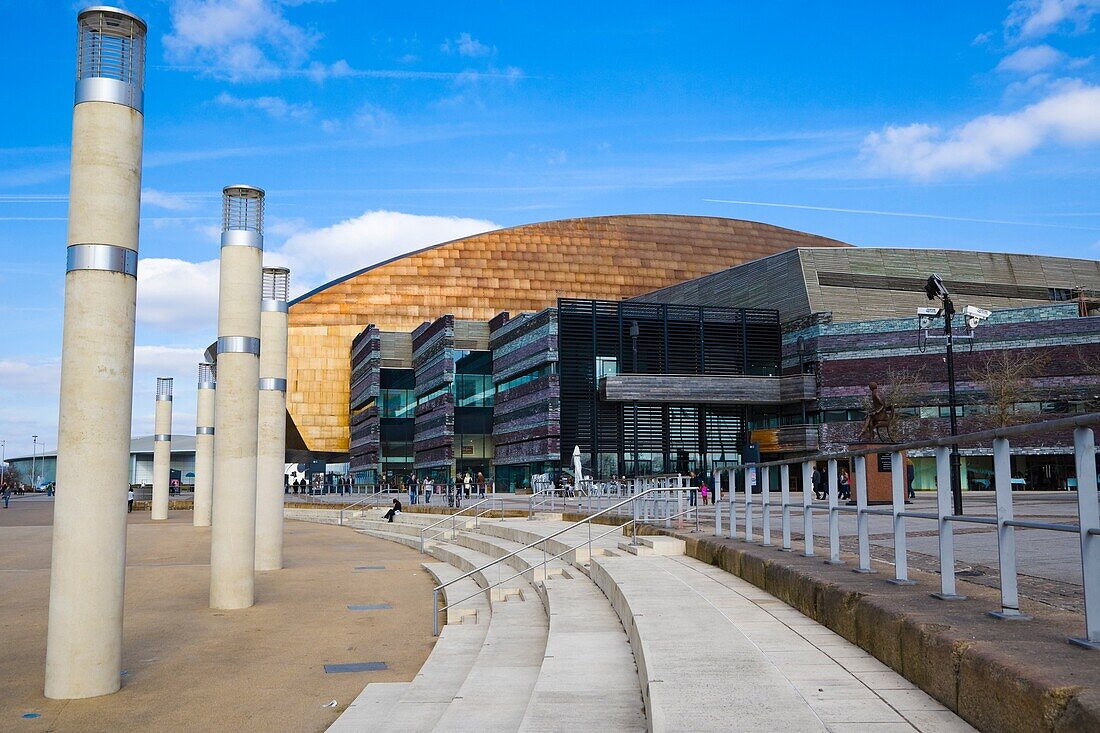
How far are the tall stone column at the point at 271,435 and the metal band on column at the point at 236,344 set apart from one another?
190 inches

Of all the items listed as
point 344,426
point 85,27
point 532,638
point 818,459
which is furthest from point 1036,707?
point 344,426

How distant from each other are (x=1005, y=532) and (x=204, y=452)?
40902mm

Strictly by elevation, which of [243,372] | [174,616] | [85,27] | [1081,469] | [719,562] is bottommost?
[174,616]

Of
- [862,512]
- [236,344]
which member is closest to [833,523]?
[862,512]

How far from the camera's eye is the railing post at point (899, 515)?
716cm

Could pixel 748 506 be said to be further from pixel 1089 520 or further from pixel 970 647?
pixel 1089 520

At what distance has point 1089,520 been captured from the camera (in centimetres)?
459

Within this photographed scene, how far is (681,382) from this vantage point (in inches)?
2438

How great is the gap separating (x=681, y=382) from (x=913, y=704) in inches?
2250

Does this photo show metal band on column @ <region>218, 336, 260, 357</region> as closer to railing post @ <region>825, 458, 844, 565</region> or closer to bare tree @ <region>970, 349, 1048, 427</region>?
railing post @ <region>825, 458, 844, 565</region>

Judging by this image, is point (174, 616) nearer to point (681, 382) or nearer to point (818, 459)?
point (818, 459)

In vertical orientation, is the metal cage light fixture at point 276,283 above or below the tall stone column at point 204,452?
above

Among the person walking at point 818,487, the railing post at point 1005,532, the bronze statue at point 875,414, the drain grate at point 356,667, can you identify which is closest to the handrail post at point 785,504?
the railing post at point 1005,532

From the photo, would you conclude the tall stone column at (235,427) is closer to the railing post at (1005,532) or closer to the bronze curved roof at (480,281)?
the railing post at (1005,532)
